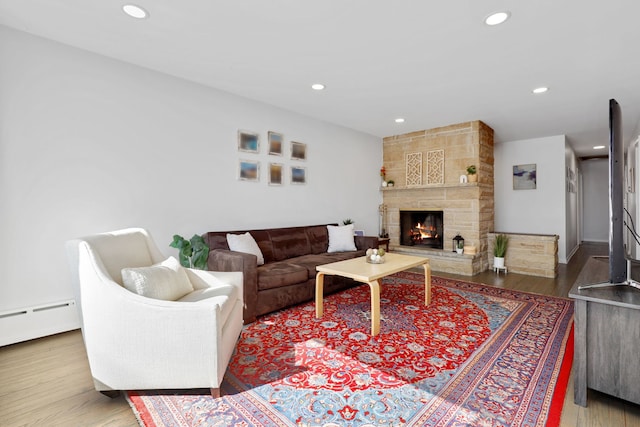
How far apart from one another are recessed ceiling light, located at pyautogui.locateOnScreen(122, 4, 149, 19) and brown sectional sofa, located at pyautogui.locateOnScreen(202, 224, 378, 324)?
209 cm

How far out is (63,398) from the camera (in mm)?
1807

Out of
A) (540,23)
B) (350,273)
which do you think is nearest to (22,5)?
(350,273)

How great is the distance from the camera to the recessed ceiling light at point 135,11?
218cm

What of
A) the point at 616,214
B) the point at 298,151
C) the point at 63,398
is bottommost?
the point at 63,398

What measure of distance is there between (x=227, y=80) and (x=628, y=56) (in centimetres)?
398

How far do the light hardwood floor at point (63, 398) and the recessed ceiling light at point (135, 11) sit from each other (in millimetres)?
2591

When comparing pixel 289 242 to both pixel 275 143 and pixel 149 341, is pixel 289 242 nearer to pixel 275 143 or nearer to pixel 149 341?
pixel 275 143

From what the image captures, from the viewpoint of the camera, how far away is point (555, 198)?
5953 millimetres

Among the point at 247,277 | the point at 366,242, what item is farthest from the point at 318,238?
the point at 247,277

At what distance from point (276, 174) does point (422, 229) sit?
3.14 metres

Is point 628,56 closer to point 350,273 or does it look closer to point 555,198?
point 350,273

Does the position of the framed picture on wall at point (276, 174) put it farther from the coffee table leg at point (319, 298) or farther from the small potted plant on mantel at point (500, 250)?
the small potted plant on mantel at point (500, 250)

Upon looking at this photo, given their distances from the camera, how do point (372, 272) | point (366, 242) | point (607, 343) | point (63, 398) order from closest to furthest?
point (607, 343) → point (63, 398) → point (372, 272) → point (366, 242)

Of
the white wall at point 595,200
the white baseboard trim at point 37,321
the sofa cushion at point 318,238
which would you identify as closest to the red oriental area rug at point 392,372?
the sofa cushion at point 318,238
